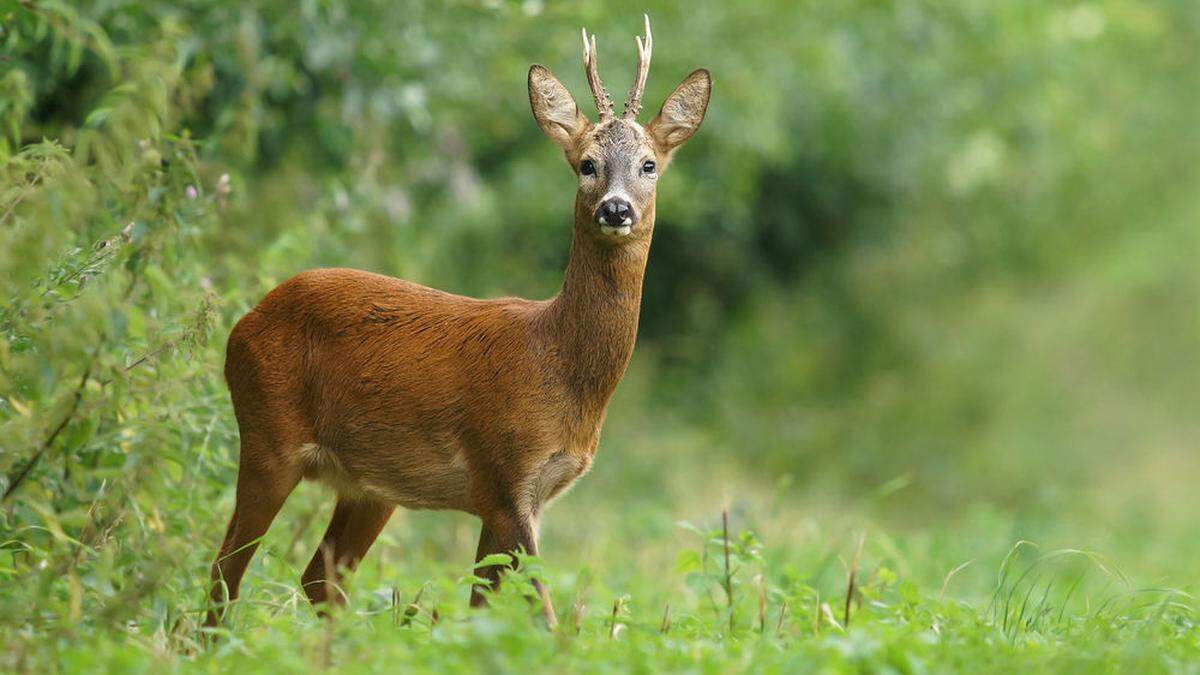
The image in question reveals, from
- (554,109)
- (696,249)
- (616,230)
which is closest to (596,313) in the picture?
(616,230)

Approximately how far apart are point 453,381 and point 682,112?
4.23 feet

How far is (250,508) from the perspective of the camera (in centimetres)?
516

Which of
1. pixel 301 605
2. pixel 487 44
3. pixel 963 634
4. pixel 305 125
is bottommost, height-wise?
pixel 301 605

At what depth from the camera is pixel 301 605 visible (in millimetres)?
5410

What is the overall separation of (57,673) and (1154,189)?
1967 cm

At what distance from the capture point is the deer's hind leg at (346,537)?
553 centimetres

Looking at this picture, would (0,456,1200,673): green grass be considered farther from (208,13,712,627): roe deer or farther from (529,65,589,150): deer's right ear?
(529,65,589,150): deer's right ear

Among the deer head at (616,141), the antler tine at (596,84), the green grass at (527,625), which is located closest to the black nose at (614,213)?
the deer head at (616,141)

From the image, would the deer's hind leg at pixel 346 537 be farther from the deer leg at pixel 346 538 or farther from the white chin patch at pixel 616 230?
the white chin patch at pixel 616 230

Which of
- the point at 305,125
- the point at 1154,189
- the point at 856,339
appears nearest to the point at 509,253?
the point at 305,125

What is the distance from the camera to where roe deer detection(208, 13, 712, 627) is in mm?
5039

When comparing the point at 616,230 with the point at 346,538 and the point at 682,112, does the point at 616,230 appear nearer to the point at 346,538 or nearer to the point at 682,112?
the point at 682,112

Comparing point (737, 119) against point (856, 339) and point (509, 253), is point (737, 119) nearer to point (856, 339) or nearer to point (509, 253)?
point (509, 253)

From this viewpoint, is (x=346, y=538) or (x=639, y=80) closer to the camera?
(x=639, y=80)
